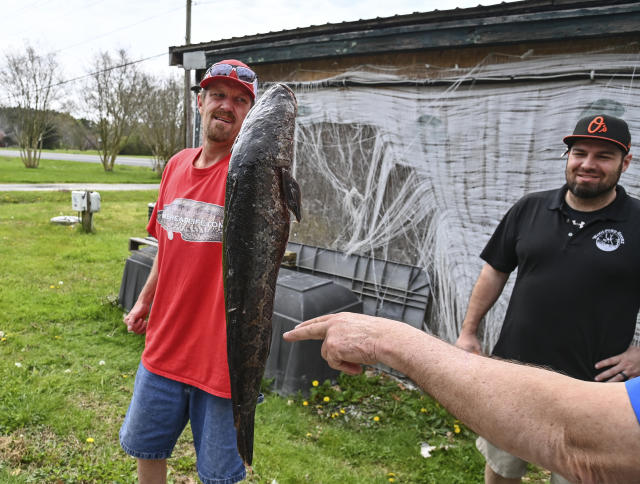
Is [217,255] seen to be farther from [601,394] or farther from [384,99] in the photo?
[384,99]

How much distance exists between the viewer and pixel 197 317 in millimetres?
2143

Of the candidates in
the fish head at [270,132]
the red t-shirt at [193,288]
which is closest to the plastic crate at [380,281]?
the red t-shirt at [193,288]

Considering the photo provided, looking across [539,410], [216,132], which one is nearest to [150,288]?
[216,132]

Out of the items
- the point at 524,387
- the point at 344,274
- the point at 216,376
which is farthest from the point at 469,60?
the point at 524,387

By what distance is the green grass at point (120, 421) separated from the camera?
3.29m

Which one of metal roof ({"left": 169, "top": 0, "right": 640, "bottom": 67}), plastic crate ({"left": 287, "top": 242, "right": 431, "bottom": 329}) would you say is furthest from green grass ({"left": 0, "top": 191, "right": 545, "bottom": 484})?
metal roof ({"left": 169, "top": 0, "right": 640, "bottom": 67})

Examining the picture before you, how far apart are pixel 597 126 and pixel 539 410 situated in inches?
A: 84.6

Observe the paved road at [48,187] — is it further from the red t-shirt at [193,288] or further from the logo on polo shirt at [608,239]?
the logo on polo shirt at [608,239]

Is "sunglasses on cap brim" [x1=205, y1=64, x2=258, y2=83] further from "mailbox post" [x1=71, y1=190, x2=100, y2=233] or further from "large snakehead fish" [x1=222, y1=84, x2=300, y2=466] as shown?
"mailbox post" [x1=71, y1=190, x2=100, y2=233]

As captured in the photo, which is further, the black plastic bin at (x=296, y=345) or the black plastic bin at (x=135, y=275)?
the black plastic bin at (x=135, y=275)

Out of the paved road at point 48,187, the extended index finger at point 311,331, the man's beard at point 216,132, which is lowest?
the paved road at point 48,187

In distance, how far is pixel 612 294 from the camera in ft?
7.82

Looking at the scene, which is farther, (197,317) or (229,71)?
(197,317)

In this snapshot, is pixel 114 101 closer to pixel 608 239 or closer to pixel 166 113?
pixel 166 113
